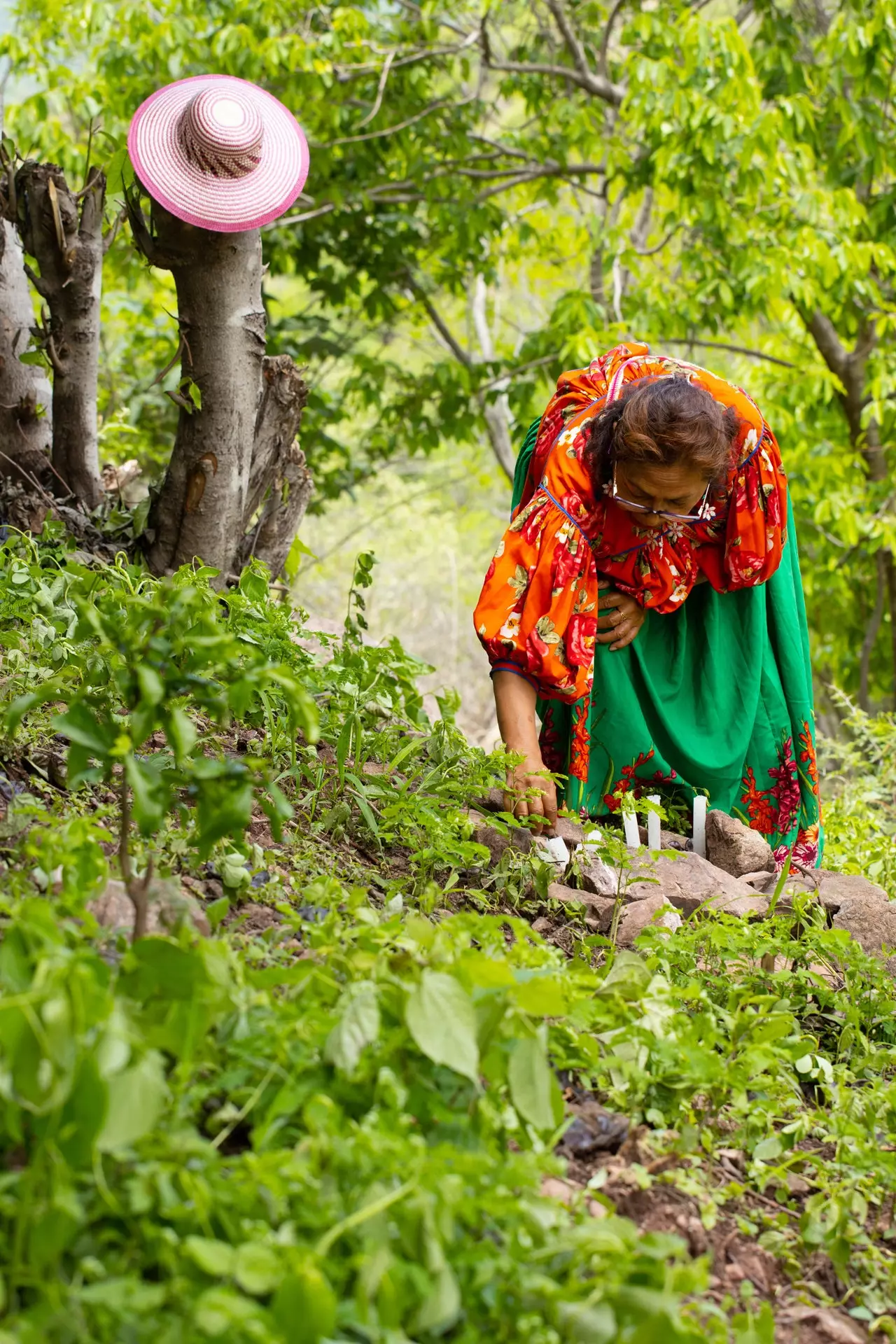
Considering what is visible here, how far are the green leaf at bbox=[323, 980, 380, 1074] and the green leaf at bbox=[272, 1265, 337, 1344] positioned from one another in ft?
0.89

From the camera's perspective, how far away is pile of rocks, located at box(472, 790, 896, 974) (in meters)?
2.16

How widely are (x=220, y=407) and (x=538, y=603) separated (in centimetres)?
103

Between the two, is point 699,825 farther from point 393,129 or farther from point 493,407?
point 493,407

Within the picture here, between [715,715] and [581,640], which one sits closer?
[581,640]

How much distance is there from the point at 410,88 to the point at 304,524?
707cm

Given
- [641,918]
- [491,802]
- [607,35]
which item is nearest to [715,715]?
[491,802]

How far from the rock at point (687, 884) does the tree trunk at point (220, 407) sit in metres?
1.52

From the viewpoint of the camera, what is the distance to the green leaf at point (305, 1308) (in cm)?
89

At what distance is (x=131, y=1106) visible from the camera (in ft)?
3.22

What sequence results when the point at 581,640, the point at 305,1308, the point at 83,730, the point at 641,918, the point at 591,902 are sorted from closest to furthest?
1. the point at 305,1308
2. the point at 83,730
3. the point at 641,918
4. the point at 591,902
5. the point at 581,640

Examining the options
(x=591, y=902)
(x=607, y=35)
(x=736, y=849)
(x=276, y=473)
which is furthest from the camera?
(x=607, y=35)

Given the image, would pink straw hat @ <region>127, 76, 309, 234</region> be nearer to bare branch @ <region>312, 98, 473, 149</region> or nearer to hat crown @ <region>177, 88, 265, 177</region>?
hat crown @ <region>177, 88, 265, 177</region>

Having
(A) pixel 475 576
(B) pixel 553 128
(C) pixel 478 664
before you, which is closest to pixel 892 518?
(B) pixel 553 128

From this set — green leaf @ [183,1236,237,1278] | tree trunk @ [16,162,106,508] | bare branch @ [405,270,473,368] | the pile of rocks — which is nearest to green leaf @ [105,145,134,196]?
tree trunk @ [16,162,106,508]
